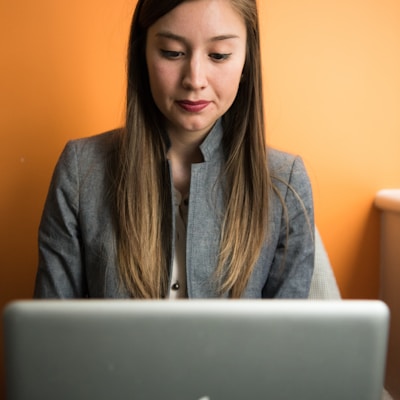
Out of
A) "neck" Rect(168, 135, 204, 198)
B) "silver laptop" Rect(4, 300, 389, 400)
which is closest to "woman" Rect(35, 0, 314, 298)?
"neck" Rect(168, 135, 204, 198)

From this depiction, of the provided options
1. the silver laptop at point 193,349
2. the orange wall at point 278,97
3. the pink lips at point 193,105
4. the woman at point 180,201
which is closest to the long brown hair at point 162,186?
the woman at point 180,201

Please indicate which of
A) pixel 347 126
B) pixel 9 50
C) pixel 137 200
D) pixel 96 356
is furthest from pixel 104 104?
pixel 96 356

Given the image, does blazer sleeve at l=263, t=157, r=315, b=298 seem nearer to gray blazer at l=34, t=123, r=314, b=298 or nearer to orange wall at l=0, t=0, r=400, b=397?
gray blazer at l=34, t=123, r=314, b=298

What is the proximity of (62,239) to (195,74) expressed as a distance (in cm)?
38

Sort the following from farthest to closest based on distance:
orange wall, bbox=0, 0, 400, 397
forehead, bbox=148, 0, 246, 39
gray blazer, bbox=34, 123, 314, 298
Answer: orange wall, bbox=0, 0, 400, 397
gray blazer, bbox=34, 123, 314, 298
forehead, bbox=148, 0, 246, 39

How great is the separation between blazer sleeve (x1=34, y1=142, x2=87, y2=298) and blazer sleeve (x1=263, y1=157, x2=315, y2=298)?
0.36 m

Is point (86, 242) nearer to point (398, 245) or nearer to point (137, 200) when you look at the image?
point (137, 200)

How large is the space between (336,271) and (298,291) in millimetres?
387

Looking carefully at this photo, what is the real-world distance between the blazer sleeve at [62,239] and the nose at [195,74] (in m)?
0.26

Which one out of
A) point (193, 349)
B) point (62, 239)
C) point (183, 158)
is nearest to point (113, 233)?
point (62, 239)

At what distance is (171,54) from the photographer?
3.32ft

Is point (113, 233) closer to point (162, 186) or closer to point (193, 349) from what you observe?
point (162, 186)

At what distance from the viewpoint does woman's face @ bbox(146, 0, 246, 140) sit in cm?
98

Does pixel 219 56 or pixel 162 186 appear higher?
pixel 219 56
